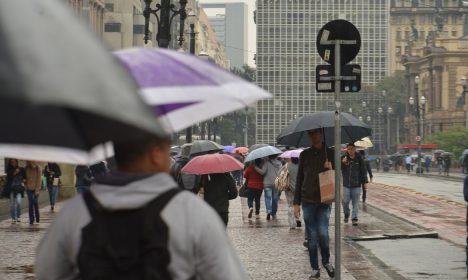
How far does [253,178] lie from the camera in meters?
23.6

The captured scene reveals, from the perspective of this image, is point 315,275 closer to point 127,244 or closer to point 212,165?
point 212,165

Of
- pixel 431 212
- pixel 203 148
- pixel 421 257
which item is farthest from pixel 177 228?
pixel 431 212

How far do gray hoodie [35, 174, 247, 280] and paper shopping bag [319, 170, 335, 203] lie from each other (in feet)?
26.8

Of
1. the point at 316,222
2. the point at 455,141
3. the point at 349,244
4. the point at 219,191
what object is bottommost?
the point at 455,141

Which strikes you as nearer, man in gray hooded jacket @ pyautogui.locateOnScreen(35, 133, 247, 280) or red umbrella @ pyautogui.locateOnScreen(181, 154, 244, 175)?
man in gray hooded jacket @ pyautogui.locateOnScreen(35, 133, 247, 280)

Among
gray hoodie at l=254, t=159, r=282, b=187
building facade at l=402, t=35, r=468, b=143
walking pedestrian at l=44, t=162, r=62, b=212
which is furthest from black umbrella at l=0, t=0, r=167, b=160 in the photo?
building facade at l=402, t=35, r=468, b=143

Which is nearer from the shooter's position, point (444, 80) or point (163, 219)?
point (163, 219)

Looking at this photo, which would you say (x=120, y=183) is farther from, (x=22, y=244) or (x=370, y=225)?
(x=370, y=225)

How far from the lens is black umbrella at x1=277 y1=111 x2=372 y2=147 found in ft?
40.2

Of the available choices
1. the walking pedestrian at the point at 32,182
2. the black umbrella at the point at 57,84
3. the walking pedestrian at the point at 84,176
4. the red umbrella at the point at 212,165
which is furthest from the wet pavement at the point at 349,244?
the black umbrella at the point at 57,84

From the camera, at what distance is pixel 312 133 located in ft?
38.7

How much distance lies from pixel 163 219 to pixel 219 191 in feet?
Answer: 29.4

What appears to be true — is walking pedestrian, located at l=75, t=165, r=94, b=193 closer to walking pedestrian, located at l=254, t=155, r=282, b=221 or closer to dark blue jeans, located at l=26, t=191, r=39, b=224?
dark blue jeans, located at l=26, t=191, r=39, b=224

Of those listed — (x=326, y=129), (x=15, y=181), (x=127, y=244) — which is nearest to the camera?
(x=127, y=244)
